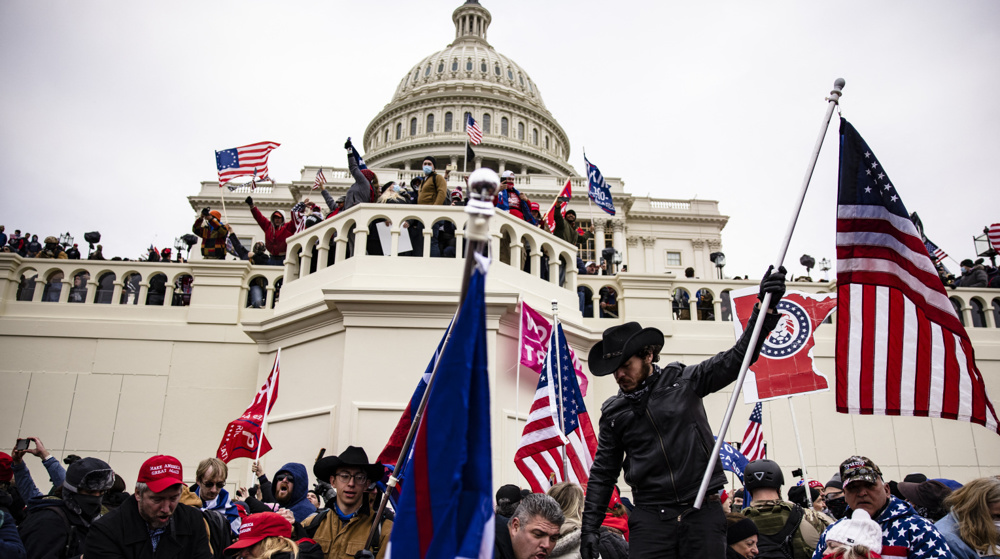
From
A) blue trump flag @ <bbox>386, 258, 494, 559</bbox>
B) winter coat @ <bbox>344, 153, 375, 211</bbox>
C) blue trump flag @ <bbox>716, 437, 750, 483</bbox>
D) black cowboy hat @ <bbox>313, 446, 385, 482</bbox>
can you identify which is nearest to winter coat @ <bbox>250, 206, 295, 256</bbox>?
winter coat @ <bbox>344, 153, 375, 211</bbox>

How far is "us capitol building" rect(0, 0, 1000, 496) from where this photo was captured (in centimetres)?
953

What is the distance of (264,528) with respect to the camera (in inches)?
167

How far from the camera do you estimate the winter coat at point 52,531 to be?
4.52m

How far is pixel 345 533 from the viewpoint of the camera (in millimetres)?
4457

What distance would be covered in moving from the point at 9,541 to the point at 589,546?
3416 millimetres

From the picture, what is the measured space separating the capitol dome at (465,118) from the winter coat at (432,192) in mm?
61038

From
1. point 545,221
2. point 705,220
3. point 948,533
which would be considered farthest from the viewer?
point 705,220

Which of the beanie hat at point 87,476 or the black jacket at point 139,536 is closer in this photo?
the black jacket at point 139,536

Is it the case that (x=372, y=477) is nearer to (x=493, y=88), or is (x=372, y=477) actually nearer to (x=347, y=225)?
(x=347, y=225)

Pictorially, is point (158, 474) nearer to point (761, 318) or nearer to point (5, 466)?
point (5, 466)

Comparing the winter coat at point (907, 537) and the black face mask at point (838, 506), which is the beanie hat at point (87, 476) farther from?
the black face mask at point (838, 506)

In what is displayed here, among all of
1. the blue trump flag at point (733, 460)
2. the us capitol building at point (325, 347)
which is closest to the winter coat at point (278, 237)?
the us capitol building at point (325, 347)

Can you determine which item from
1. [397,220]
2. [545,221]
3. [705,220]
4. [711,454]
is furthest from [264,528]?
[705,220]

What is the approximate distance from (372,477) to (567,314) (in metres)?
6.61
